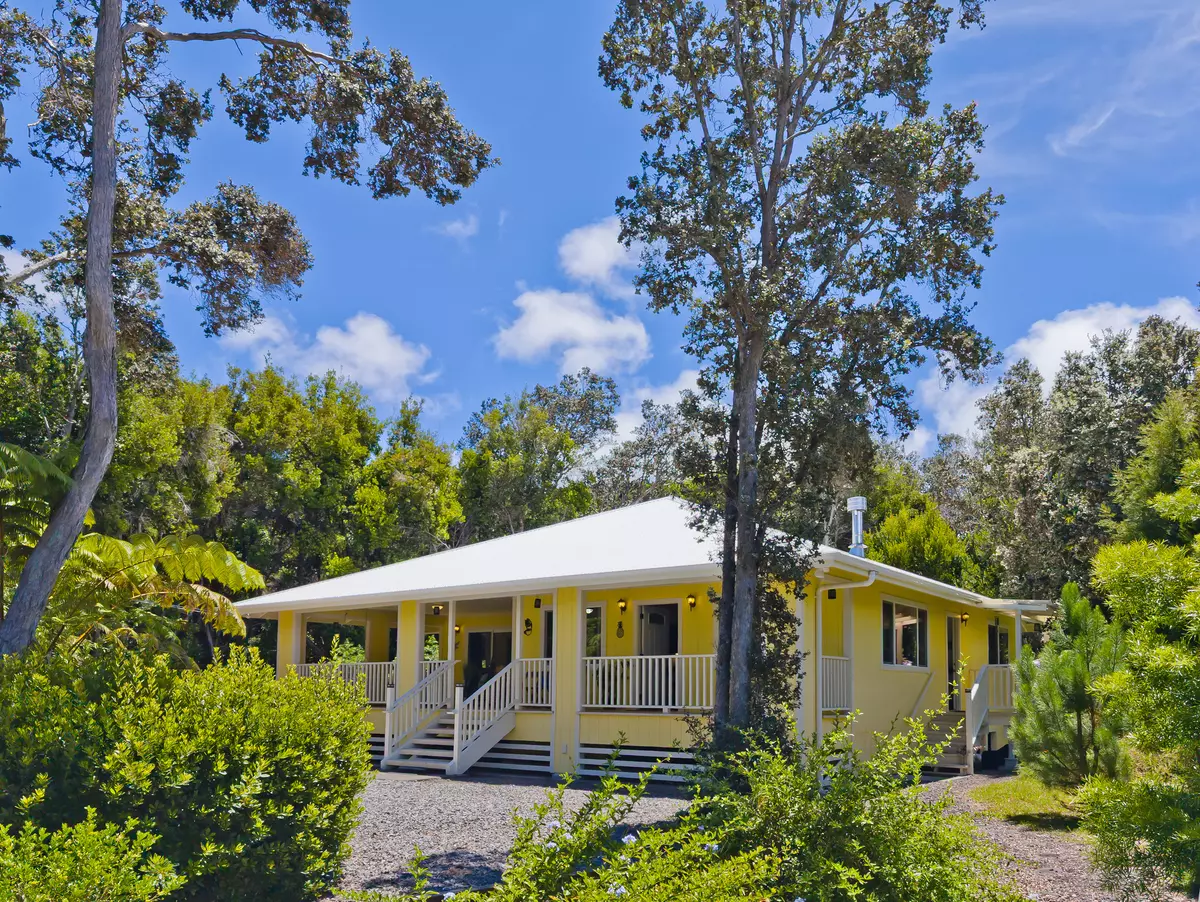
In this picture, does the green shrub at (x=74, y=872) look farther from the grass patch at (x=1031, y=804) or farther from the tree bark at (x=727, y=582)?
the grass patch at (x=1031, y=804)

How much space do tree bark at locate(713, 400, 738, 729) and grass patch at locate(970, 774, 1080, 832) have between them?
285 centimetres

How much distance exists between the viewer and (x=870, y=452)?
1127cm

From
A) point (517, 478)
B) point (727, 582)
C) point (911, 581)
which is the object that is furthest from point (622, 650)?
point (517, 478)

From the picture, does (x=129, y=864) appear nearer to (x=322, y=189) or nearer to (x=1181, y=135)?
(x=322, y=189)

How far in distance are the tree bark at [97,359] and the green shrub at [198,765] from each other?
14.8ft

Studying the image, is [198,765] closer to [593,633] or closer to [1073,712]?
[1073,712]

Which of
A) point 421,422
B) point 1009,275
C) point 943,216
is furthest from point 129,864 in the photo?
point 421,422

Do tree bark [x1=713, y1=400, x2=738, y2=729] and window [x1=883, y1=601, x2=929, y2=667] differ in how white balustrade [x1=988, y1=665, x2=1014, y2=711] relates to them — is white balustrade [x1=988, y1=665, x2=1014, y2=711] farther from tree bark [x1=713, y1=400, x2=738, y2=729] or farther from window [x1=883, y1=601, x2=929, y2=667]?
tree bark [x1=713, y1=400, x2=738, y2=729]

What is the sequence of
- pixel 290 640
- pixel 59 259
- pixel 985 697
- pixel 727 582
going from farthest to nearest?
pixel 290 640
pixel 985 697
pixel 59 259
pixel 727 582

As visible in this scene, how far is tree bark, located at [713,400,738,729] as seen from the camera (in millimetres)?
10867

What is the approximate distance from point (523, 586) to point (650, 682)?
7.97 feet

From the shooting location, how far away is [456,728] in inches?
624

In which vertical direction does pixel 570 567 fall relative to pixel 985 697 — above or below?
above

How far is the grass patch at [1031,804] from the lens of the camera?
10.7 metres
